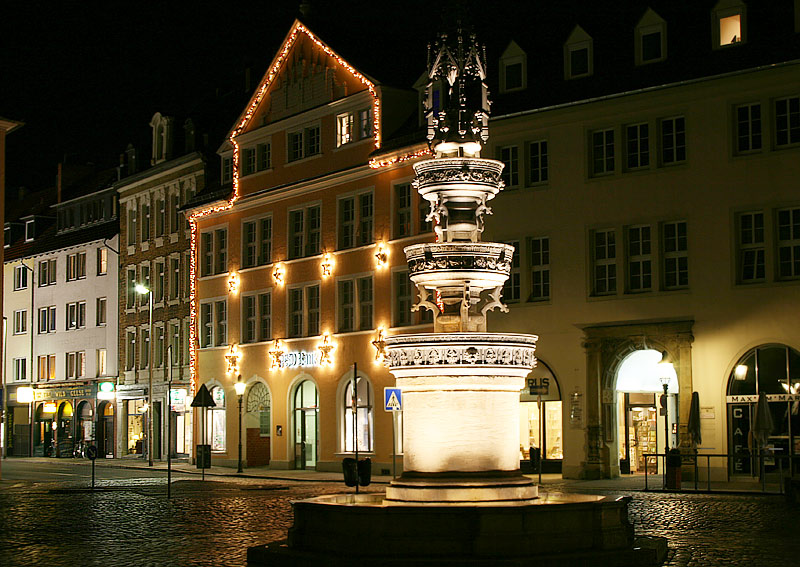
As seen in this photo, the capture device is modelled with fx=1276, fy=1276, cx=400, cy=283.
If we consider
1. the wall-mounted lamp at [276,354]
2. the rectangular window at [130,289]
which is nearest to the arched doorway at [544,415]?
the wall-mounted lamp at [276,354]

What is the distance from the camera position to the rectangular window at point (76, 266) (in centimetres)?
6738

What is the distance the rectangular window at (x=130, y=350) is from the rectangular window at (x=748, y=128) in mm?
35118

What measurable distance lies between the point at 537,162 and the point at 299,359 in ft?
44.2

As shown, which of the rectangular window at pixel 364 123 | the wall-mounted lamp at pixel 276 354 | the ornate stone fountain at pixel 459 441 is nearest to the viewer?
the ornate stone fountain at pixel 459 441

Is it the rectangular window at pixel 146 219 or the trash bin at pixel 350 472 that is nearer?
the trash bin at pixel 350 472

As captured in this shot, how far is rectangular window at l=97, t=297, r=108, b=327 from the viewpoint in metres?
65.1

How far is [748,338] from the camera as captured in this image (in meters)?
34.9

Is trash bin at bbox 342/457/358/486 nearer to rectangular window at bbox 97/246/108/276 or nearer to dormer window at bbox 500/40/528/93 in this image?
dormer window at bbox 500/40/528/93

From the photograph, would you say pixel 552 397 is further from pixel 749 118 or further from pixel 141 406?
pixel 141 406

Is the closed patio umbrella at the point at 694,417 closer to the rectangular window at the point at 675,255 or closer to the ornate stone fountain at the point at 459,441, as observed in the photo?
the rectangular window at the point at 675,255

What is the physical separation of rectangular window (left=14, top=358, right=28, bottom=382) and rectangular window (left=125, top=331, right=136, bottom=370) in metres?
13.1

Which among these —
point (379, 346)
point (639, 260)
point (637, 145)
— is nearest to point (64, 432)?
point (379, 346)

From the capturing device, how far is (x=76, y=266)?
68.0 meters

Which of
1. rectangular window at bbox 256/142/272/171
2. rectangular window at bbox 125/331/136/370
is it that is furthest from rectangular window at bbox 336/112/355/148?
rectangular window at bbox 125/331/136/370
